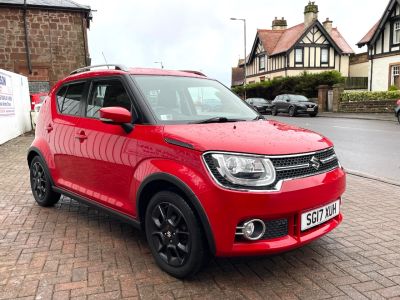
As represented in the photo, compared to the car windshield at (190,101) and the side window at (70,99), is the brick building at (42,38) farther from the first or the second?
the car windshield at (190,101)

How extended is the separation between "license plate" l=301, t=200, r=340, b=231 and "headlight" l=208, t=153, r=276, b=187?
18.9 inches

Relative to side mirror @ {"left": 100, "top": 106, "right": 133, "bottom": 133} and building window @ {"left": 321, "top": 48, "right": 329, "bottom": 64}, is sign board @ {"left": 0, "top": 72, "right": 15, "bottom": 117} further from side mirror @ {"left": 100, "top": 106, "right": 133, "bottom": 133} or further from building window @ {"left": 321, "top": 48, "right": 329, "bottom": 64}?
building window @ {"left": 321, "top": 48, "right": 329, "bottom": 64}

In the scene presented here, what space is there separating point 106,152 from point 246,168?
1592 mm

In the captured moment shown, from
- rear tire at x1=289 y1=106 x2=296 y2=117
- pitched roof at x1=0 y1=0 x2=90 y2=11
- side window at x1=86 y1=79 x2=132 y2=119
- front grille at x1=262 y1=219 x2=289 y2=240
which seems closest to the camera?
front grille at x1=262 y1=219 x2=289 y2=240

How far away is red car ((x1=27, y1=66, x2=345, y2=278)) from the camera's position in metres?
2.95

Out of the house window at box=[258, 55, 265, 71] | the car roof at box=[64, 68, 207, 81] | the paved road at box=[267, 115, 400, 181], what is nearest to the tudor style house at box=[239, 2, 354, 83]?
the house window at box=[258, 55, 265, 71]

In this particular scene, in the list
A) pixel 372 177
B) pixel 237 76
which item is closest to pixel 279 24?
pixel 237 76

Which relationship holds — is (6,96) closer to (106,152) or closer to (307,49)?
(106,152)

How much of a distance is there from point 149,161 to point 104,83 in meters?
1.27

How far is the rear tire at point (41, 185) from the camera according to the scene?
17.0 ft

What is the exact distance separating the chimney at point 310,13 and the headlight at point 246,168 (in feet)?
146

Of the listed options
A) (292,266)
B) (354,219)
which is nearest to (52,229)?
(292,266)

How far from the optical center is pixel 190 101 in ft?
13.6

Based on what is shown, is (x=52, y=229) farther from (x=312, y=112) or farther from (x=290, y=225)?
(x=312, y=112)
